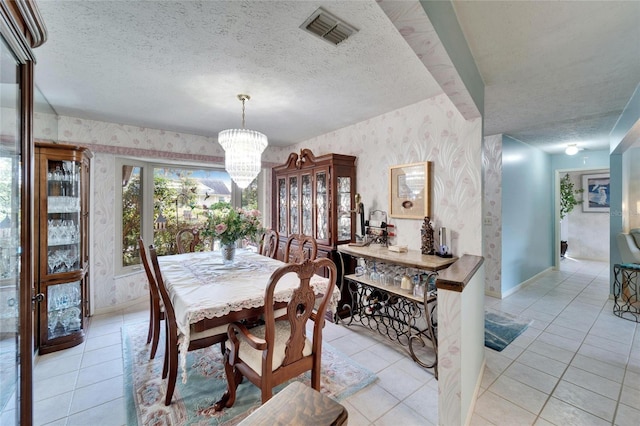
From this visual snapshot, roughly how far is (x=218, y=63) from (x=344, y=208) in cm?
214

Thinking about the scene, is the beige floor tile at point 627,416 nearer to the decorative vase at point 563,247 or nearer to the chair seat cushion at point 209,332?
the chair seat cushion at point 209,332

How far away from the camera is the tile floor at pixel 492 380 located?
1768 millimetres

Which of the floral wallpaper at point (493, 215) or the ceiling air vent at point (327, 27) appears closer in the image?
the ceiling air vent at point (327, 27)

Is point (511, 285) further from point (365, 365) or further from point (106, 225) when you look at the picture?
point (106, 225)

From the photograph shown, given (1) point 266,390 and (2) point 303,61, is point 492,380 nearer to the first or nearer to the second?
(1) point 266,390

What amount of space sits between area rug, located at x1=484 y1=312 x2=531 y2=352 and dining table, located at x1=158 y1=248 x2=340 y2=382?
181 cm

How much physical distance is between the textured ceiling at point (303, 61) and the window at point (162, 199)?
907mm

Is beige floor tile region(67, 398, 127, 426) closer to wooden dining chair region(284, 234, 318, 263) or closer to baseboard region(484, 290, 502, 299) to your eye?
wooden dining chair region(284, 234, 318, 263)

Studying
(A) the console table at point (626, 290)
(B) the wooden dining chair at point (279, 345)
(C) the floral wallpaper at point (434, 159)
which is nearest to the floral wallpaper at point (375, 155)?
(C) the floral wallpaper at point (434, 159)

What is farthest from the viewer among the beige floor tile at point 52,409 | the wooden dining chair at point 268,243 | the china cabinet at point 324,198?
the china cabinet at point 324,198

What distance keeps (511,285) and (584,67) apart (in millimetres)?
3221

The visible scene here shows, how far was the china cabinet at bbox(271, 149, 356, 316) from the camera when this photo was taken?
11.2ft

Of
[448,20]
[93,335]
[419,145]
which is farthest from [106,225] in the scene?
[448,20]

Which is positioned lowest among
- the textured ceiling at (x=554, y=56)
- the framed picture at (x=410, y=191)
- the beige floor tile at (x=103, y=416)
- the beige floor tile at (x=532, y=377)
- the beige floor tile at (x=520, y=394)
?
the beige floor tile at (x=520, y=394)
